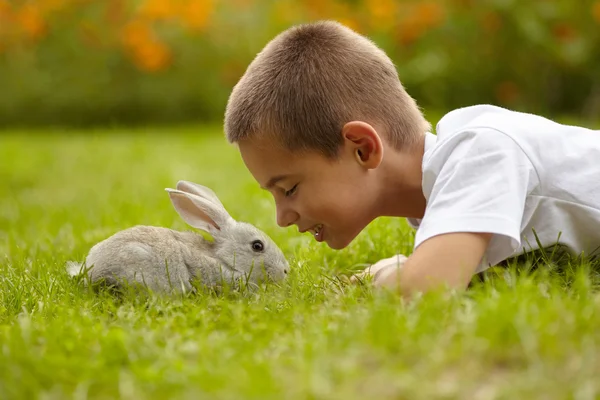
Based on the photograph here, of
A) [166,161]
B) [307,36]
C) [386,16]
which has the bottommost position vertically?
[166,161]

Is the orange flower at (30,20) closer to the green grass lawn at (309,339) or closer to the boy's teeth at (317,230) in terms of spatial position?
the green grass lawn at (309,339)

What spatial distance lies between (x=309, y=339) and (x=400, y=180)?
49.9 inches

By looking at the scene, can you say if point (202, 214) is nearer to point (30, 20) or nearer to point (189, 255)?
point (189, 255)

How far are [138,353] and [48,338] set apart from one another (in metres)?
0.36

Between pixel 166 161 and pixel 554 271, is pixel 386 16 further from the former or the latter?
pixel 554 271

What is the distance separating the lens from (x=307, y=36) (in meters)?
3.54

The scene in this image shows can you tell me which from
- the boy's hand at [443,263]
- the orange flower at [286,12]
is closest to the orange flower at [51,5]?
the orange flower at [286,12]

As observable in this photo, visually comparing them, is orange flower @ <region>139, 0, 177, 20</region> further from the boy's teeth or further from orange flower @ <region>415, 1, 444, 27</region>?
the boy's teeth

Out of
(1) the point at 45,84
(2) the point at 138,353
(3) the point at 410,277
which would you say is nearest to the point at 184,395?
(2) the point at 138,353

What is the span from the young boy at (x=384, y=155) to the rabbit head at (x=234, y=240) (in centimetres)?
27

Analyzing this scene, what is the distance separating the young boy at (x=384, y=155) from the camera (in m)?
2.96

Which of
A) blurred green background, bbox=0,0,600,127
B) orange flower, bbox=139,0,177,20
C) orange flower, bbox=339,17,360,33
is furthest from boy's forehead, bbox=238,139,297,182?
orange flower, bbox=139,0,177,20

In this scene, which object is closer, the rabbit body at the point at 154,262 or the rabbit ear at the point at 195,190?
the rabbit body at the point at 154,262

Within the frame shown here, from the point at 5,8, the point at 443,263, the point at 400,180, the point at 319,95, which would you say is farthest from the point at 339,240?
the point at 5,8
